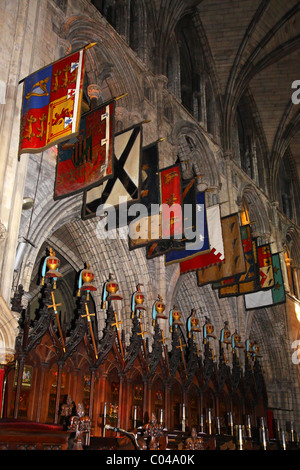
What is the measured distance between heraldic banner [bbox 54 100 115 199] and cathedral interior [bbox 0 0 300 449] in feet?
Answer: 0.96

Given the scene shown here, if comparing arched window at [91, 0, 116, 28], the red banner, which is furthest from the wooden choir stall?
arched window at [91, 0, 116, 28]

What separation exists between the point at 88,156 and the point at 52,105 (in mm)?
1053

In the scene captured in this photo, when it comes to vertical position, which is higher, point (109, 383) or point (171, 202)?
point (171, 202)

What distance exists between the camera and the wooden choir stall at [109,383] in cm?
690

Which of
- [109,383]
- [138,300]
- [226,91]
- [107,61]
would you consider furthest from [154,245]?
[226,91]

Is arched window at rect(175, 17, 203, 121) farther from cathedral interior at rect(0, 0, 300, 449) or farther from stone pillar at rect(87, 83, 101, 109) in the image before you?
stone pillar at rect(87, 83, 101, 109)

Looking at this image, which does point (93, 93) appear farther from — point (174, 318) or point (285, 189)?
point (285, 189)

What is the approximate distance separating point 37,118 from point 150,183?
3.02 m

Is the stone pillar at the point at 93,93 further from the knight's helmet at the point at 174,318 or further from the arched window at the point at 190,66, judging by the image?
the arched window at the point at 190,66

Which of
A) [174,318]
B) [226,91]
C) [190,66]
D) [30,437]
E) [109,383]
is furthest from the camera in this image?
[226,91]

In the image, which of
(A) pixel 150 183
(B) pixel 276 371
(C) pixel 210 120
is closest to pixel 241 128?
(C) pixel 210 120

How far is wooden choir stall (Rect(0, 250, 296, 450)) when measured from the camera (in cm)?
690

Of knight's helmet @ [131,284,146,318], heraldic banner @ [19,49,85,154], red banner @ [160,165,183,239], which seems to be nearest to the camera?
heraldic banner @ [19,49,85,154]

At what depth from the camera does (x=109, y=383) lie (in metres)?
10.3
